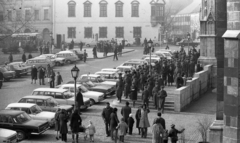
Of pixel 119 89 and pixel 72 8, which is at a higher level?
pixel 72 8

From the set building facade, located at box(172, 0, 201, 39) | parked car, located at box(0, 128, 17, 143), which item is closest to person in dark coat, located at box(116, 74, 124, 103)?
parked car, located at box(0, 128, 17, 143)

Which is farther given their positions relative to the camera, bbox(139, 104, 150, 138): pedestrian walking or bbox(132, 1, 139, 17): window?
bbox(132, 1, 139, 17): window

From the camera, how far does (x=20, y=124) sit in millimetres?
20344

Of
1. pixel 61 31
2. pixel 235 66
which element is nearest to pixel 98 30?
pixel 61 31

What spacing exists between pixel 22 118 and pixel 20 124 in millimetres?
443

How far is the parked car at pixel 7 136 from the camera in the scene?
727 inches

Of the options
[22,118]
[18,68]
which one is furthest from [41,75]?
[22,118]

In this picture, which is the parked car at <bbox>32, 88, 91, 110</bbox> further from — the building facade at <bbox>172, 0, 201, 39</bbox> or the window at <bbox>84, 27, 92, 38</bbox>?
the building facade at <bbox>172, 0, 201, 39</bbox>

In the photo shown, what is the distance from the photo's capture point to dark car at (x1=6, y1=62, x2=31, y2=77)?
40.7 m

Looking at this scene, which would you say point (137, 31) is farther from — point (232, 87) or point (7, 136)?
point (232, 87)

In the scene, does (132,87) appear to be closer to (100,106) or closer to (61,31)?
(100,106)

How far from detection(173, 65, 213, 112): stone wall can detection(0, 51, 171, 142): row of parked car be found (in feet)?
15.8

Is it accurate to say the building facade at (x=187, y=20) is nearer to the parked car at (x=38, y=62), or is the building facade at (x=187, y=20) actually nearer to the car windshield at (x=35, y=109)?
the parked car at (x=38, y=62)

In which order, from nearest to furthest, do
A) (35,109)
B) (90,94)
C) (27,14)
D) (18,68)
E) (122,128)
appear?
(122,128) < (35,109) < (90,94) < (18,68) < (27,14)
